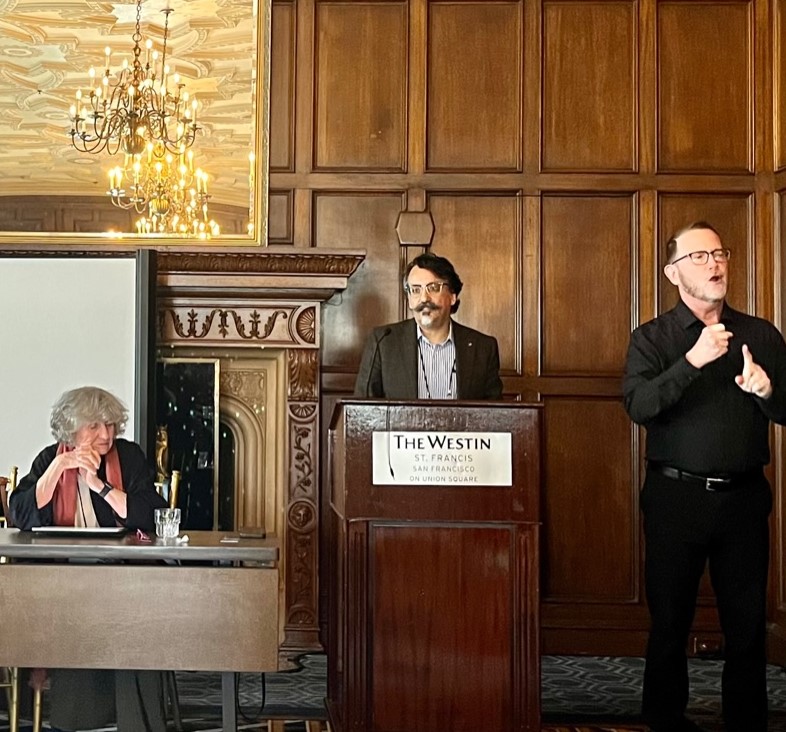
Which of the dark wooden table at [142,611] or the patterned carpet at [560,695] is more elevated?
the dark wooden table at [142,611]

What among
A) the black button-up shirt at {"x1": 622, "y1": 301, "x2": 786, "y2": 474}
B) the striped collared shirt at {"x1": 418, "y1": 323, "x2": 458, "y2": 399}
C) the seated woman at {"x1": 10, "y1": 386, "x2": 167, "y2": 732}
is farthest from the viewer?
the striped collared shirt at {"x1": 418, "y1": 323, "x2": 458, "y2": 399}

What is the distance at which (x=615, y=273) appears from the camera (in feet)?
18.5

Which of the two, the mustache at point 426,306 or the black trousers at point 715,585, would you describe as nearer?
the black trousers at point 715,585

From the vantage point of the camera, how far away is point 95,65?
5.65 metres

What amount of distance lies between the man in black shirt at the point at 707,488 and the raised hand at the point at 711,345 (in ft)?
0.56

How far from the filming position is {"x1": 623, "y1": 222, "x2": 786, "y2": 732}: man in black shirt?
12.2 feet

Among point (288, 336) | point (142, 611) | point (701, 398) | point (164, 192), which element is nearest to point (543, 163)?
point (288, 336)

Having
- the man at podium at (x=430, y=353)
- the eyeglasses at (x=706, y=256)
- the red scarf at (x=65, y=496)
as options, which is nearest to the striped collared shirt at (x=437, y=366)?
the man at podium at (x=430, y=353)

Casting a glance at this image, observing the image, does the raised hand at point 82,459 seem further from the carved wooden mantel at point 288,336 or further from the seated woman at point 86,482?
the carved wooden mantel at point 288,336

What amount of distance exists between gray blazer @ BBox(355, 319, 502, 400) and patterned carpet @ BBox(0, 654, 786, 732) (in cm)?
117

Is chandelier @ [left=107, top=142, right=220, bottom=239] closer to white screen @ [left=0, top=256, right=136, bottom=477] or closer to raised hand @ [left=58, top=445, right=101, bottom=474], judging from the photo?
white screen @ [left=0, top=256, right=136, bottom=477]

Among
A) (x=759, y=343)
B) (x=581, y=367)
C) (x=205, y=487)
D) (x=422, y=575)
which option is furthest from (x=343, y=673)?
(x=581, y=367)

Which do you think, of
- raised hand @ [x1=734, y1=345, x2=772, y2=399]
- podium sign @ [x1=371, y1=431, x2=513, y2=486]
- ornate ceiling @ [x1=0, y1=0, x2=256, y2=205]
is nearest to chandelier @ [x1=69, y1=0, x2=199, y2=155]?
ornate ceiling @ [x1=0, y1=0, x2=256, y2=205]

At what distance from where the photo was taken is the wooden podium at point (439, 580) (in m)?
3.49
